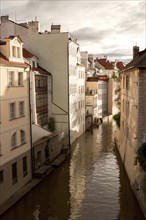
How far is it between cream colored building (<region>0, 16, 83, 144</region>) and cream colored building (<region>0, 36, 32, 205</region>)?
54.9 ft

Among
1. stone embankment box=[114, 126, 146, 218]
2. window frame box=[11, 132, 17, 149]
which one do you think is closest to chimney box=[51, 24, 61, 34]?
window frame box=[11, 132, 17, 149]

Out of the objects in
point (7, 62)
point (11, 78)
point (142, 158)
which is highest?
point (7, 62)

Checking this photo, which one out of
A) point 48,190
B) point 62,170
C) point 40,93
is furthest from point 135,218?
point 40,93

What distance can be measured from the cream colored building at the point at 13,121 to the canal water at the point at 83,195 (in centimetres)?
193

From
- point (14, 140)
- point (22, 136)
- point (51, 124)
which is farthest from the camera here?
point (51, 124)

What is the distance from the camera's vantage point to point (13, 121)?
26.8 meters

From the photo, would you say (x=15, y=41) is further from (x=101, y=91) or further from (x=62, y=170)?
(x=101, y=91)

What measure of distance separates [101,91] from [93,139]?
27.8m

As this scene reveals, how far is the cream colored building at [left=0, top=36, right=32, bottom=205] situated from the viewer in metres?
25.1

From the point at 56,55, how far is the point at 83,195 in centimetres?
2393

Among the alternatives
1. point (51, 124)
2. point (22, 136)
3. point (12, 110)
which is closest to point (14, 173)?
point (22, 136)

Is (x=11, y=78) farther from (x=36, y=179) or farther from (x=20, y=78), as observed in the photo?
(x=36, y=179)

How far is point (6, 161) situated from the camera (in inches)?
1001

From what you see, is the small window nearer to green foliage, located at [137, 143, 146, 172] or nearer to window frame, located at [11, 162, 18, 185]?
window frame, located at [11, 162, 18, 185]
